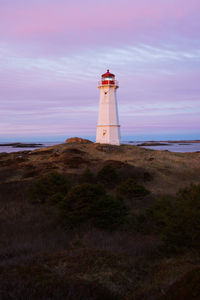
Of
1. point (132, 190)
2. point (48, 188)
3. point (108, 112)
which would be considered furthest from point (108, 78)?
point (48, 188)

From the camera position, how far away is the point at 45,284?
413cm

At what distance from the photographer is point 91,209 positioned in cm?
1024

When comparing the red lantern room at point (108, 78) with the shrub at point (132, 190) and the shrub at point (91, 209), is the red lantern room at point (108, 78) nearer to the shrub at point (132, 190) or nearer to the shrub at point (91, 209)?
the shrub at point (132, 190)

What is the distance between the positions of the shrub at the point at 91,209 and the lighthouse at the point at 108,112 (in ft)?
91.4

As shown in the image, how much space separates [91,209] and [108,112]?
2917cm

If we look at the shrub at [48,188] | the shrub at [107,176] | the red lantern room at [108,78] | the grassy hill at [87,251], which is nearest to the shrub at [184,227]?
the grassy hill at [87,251]

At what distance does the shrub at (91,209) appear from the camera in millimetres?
9875

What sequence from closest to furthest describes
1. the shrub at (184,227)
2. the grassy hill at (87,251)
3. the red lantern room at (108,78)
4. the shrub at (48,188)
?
the grassy hill at (87,251)
the shrub at (184,227)
the shrub at (48,188)
the red lantern room at (108,78)

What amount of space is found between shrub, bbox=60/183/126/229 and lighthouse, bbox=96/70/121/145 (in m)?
27.9

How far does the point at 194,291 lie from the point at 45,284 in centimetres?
235

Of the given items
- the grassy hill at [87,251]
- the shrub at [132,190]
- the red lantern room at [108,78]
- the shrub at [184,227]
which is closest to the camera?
the grassy hill at [87,251]

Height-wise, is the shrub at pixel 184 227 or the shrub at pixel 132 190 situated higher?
the shrub at pixel 184 227

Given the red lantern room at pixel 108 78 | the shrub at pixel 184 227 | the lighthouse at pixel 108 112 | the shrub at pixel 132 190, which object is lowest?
the shrub at pixel 132 190

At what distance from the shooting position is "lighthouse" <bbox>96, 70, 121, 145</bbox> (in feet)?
126
